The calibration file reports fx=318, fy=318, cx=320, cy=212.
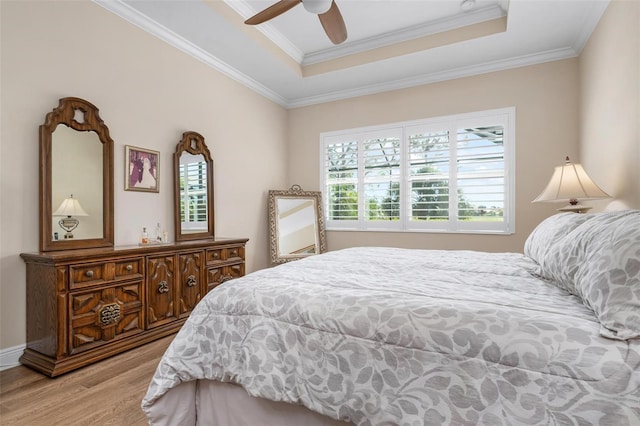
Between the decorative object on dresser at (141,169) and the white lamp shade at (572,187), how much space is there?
11.6ft

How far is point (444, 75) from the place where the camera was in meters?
4.02

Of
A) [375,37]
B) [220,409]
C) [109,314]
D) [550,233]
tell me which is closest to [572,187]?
[550,233]

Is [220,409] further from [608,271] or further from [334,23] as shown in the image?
[334,23]

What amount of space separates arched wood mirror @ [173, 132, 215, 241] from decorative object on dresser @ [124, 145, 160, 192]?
0.74 ft

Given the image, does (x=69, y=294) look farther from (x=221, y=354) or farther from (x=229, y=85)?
(x=229, y=85)

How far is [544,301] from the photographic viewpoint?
1.10m

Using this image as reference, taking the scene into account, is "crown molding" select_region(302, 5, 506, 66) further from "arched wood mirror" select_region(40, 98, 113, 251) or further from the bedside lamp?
"arched wood mirror" select_region(40, 98, 113, 251)

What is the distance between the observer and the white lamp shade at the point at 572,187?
8.20 feet

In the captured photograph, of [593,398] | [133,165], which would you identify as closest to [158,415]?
[593,398]

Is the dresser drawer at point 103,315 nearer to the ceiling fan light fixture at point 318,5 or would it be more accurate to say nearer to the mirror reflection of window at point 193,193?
the mirror reflection of window at point 193,193

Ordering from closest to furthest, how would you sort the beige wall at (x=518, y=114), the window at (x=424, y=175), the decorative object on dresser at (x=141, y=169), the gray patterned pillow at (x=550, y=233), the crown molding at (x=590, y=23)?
the gray patterned pillow at (x=550, y=233) < the crown molding at (x=590, y=23) < the decorative object on dresser at (x=141, y=169) < the beige wall at (x=518, y=114) < the window at (x=424, y=175)

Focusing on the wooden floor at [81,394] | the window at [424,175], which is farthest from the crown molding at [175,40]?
the wooden floor at [81,394]

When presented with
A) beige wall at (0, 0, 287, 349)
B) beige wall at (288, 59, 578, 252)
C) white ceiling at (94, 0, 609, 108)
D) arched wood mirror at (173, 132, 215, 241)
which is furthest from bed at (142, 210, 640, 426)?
white ceiling at (94, 0, 609, 108)

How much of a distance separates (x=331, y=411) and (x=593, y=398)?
2.35ft
